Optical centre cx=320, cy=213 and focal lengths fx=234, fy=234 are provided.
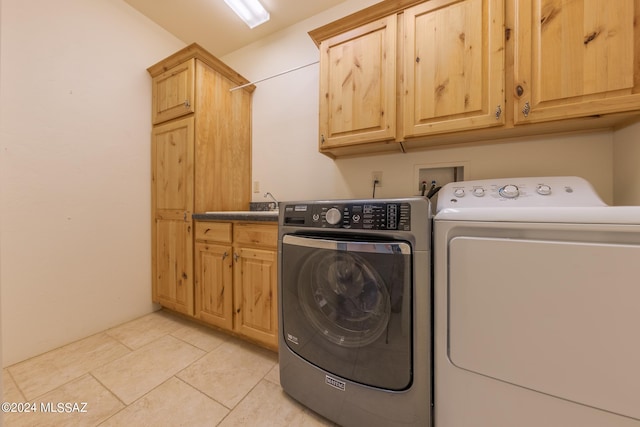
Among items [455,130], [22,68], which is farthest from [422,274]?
[22,68]

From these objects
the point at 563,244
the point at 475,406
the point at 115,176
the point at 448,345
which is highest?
the point at 115,176

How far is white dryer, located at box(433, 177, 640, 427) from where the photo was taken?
2.15 ft

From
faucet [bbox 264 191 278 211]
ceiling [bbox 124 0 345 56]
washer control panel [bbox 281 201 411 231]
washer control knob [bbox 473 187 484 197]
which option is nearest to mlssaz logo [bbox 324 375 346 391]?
washer control panel [bbox 281 201 411 231]

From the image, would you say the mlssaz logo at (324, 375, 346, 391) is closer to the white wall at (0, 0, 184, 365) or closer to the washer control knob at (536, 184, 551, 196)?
the washer control knob at (536, 184, 551, 196)

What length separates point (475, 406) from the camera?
81 centimetres

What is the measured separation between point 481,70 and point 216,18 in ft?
6.90

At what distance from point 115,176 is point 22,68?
2.48 feet

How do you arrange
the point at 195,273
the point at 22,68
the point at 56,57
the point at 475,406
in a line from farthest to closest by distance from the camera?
1. the point at 195,273
2. the point at 56,57
3. the point at 22,68
4. the point at 475,406

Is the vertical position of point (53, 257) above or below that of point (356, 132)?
below

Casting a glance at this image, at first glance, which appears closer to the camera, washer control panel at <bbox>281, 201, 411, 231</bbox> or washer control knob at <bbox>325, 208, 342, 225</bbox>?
washer control panel at <bbox>281, 201, 411, 231</bbox>

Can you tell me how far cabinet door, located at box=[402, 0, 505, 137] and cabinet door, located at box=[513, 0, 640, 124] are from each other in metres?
0.09

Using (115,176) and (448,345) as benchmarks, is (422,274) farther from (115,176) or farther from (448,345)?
(115,176)

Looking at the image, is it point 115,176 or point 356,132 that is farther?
point 115,176

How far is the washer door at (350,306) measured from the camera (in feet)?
2.93
